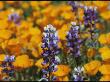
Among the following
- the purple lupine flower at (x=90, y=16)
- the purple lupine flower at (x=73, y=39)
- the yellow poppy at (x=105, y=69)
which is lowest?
the yellow poppy at (x=105, y=69)

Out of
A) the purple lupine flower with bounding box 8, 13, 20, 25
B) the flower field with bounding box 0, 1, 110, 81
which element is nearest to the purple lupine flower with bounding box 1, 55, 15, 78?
the flower field with bounding box 0, 1, 110, 81

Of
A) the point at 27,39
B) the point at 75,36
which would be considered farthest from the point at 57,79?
the point at 27,39

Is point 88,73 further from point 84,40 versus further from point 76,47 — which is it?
point 84,40

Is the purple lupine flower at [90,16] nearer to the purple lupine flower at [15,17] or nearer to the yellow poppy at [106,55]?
the yellow poppy at [106,55]

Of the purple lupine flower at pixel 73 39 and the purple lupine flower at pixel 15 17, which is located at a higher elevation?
the purple lupine flower at pixel 15 17

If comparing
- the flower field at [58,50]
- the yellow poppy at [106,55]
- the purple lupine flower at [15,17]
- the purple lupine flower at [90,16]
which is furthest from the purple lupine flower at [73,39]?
the purple lupine flower at [15,17]

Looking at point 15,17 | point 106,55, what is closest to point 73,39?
point 106,55

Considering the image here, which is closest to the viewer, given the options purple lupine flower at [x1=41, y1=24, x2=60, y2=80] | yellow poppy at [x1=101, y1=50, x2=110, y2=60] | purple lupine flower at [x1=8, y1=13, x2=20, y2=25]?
purple lupine flower at [x1=41, y1=24, x2=60, y2=80]

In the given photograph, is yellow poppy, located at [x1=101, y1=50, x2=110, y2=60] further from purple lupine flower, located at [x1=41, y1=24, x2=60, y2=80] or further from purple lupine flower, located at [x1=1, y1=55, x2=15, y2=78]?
purple lupine flower, located at [x1=1, y1=55, x2=15, y2=78]
